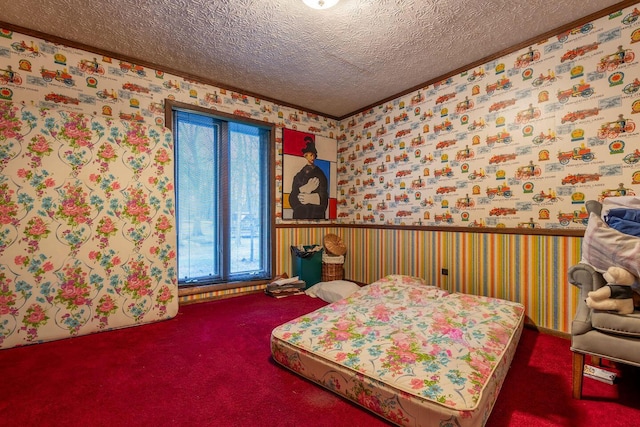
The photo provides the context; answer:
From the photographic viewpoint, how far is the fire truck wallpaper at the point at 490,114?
7.12 ft

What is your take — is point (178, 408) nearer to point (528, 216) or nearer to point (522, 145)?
point (528, 216)

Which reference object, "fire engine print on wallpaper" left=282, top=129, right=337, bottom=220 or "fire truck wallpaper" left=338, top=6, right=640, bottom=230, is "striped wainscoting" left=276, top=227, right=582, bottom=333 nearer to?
"fire truck wallpaper" left=338, top=6, right=640, bottom=230

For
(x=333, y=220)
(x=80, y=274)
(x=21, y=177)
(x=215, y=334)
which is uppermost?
(x=21, y=177)

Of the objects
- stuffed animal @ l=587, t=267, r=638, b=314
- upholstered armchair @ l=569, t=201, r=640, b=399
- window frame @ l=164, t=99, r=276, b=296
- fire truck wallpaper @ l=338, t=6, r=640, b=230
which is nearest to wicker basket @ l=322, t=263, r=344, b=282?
window frame @ l=164, t=99, r=276, b=296

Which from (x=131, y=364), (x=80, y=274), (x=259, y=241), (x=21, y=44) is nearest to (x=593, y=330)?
(x=131, y=364)

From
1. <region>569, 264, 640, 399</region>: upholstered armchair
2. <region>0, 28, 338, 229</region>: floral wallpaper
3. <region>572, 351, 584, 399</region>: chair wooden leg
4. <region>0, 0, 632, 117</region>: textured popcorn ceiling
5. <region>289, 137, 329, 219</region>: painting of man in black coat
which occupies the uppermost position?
<region>0, 0, 632, 117</region>: textured popcorn ceiling

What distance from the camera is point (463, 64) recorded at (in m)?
2.94

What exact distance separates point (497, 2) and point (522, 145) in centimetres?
116

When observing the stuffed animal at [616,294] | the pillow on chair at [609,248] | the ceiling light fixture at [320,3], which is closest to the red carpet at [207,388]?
the stuffed animal at [616,294]

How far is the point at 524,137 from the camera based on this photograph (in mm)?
2582

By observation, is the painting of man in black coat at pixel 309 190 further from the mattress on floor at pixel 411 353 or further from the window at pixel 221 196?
the mattress on floor at pixel 411 353

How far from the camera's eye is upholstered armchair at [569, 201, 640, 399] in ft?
4.58

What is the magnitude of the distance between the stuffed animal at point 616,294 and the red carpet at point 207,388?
52 centimetres

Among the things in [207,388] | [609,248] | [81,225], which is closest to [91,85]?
[81,225]
